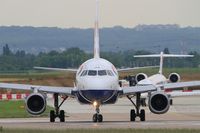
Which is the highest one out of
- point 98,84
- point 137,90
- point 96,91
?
point 98,84

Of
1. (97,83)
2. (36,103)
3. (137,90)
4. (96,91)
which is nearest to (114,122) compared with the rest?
(137,90)

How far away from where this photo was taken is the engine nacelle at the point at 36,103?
1897 inches

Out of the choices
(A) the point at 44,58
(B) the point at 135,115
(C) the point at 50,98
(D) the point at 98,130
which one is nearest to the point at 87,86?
(B) the point at 135,115

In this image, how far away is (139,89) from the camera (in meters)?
49.2

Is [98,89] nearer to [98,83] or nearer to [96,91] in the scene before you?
[96,91]

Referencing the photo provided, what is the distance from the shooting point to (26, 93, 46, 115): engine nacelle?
4819 centimetres

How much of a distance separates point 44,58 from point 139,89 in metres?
151

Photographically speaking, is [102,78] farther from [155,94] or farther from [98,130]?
[98,130]

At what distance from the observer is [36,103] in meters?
48.2

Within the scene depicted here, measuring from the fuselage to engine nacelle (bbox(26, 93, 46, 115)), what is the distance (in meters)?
1.86

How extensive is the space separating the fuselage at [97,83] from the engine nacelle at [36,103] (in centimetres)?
186

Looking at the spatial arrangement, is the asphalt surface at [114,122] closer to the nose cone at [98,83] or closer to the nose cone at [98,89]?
the nose cone at [98,89]

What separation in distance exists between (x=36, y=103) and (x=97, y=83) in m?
3.33

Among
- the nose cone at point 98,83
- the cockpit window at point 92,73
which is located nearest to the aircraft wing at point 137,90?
the nose cone at point 98,83
